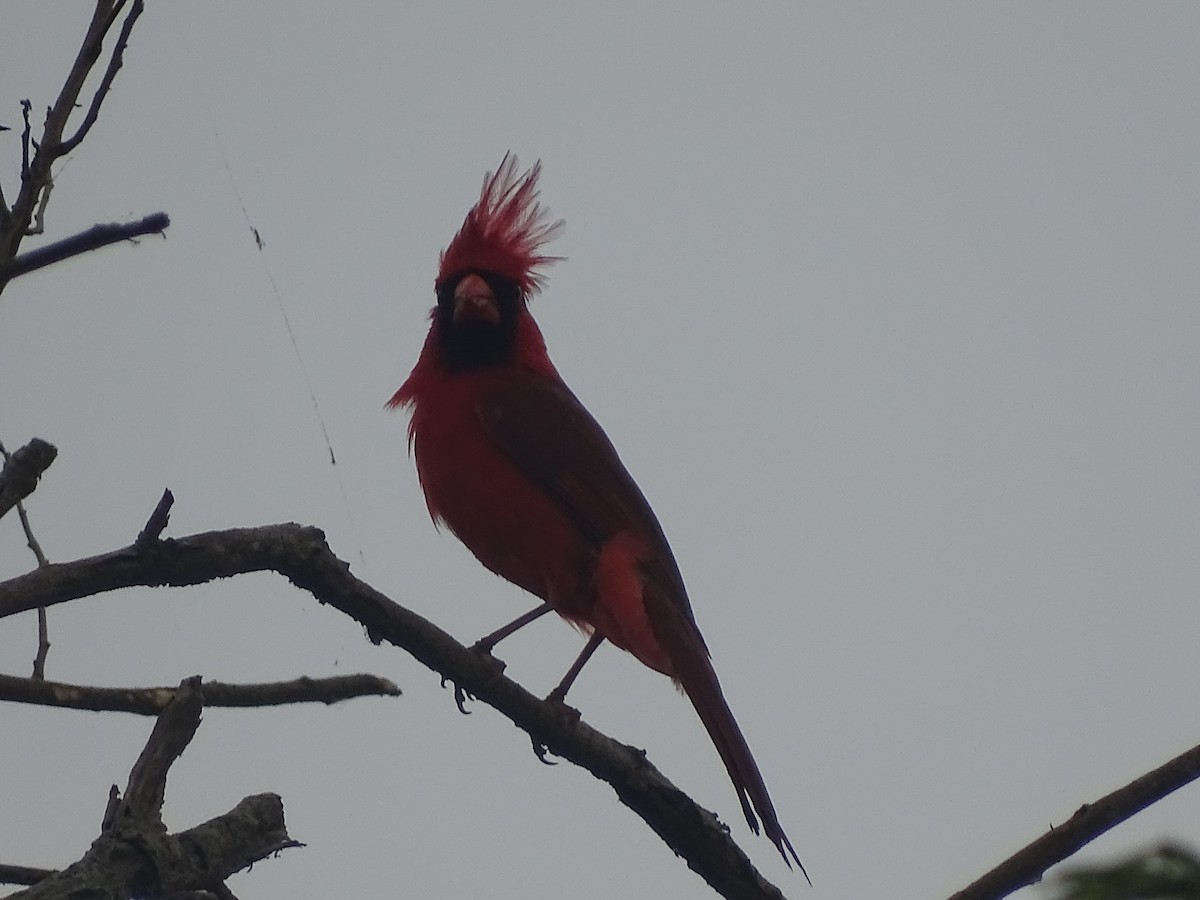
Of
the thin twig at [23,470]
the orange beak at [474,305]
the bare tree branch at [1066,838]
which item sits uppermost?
the orange beak at [474,305]

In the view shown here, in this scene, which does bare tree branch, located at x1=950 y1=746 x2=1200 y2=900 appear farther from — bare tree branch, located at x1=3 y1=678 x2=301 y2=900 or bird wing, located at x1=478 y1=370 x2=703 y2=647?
bird wing, located at x1=478 y1=370 x2=703 y2=647

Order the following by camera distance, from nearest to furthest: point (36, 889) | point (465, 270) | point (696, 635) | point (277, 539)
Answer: point (36, 889), point (277, 539), point (696, 635), point (465, 270)

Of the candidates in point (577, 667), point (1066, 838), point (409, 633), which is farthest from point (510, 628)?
point (1066, 838)

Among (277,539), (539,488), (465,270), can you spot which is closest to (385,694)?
(277,539)

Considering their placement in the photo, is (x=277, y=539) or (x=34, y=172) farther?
(x=277, y=539)

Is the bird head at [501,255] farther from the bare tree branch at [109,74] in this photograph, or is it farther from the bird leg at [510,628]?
the bare tree branch at [109,74]

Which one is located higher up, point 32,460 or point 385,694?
point 32,460

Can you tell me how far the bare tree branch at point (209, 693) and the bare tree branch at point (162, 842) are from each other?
1.22 ft

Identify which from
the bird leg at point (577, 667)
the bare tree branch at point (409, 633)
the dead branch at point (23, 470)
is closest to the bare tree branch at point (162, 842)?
the bare tree branch at point (409, 633)

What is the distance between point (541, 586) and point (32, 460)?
6.60 feet

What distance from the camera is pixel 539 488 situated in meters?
3.79

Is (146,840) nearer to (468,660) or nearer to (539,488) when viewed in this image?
(468,660)

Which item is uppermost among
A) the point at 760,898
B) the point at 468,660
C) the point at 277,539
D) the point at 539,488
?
the point at 539,488

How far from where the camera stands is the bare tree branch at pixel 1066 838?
186cm
